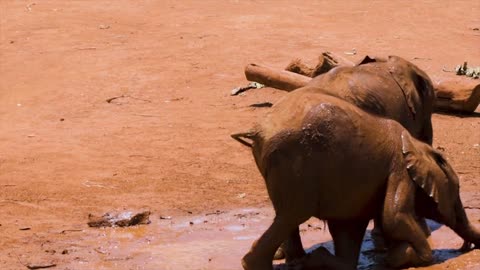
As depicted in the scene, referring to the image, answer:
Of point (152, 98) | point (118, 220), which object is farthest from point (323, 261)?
point (152, 98)

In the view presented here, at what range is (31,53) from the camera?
54.9 feet

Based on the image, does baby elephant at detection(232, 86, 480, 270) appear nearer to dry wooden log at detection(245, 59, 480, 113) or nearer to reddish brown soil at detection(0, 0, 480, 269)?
reddish brown soil at detection(0, 0, 480, 269)

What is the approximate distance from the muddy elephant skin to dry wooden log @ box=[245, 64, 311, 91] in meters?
3.19

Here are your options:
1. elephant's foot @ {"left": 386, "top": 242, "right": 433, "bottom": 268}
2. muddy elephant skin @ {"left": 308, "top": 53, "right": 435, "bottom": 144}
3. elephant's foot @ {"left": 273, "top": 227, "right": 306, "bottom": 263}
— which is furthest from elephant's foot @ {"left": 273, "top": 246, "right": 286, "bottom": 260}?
muddy elephant skin @ {"left": 308, "top": 53, "right": 435, "bottom": 144}

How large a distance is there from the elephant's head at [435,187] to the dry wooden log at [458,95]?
15.2ft

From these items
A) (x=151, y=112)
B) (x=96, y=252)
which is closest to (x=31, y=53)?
(x=151, y=112)

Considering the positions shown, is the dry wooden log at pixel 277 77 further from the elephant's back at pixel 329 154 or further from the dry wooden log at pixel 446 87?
the elephant's back at pixel 329 154

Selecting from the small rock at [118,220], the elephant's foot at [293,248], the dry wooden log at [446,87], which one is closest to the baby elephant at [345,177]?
the elephant's foot at [293,248]

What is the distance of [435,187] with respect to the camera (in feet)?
23.5

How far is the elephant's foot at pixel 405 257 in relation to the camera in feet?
23.0

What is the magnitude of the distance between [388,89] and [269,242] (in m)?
1.76

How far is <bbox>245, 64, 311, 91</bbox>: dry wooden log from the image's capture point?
11586 millimetres

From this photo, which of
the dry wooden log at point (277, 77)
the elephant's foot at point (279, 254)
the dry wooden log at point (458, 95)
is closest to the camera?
the elephant's foot at point (279, 254)

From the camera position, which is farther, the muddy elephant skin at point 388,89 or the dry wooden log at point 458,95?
the dry wooden log at point 458,95
